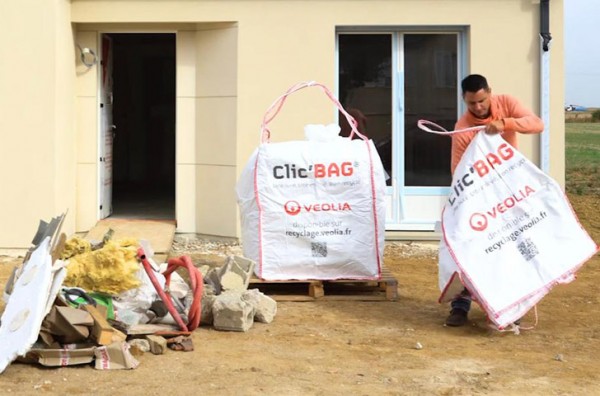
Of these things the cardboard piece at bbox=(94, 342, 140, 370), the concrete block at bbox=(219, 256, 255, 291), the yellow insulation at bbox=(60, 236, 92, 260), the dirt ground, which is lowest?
the dirt ground

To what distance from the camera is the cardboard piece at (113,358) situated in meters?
5.36

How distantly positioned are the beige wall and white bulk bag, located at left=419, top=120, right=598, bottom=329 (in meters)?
5.15

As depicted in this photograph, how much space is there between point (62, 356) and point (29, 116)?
5194 mm

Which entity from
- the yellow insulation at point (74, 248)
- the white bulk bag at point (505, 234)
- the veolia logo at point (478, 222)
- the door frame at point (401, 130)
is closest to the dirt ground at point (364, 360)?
the white bulk bag at point (505, 234)

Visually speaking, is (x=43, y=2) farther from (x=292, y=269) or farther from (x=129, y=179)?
(x=129, y=179)

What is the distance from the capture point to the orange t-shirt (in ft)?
21.5

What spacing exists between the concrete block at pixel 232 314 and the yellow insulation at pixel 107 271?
65 cm

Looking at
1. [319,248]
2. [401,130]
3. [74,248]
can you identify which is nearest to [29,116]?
[74,248]

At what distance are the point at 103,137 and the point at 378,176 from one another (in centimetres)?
484

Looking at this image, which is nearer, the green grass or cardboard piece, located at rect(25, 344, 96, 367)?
cardboard piece, located at rect(25, 344, 96, 367)

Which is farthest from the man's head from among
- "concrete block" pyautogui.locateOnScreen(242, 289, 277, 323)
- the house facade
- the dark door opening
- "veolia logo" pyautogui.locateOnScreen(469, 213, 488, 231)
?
the dark door opening

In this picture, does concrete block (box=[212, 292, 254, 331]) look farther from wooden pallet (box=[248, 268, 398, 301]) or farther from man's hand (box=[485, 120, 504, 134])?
man's hand (box=[485, 120, 504, 134])

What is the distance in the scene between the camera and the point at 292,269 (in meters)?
7.55

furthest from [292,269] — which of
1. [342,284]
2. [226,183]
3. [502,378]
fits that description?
[226,183]
